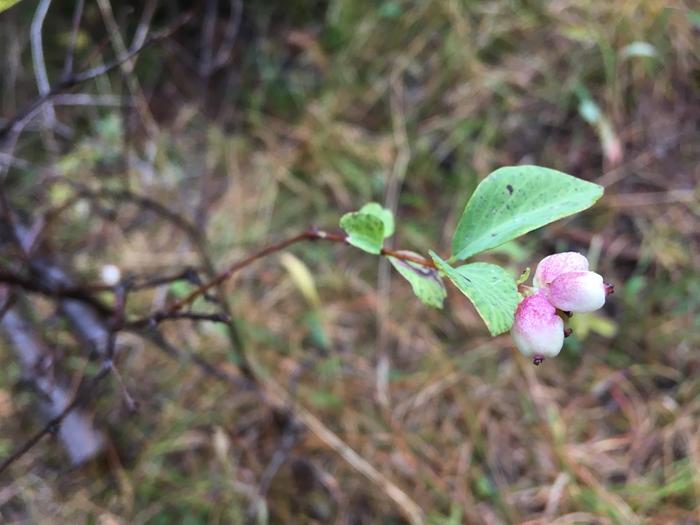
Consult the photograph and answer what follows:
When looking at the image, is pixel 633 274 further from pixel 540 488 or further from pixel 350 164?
→ pixel 350 164

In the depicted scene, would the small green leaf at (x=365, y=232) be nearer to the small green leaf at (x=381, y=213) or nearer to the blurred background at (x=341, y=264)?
the small green leaf at (x=381, y=213)

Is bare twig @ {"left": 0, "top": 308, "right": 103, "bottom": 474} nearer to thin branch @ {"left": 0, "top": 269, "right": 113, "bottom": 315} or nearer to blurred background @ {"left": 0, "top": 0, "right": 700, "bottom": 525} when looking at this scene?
blurred background @ {"left": 0, "top": 0, "right": 700, "bottom": 525}

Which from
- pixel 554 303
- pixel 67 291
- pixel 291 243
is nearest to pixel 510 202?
pixel 554 303

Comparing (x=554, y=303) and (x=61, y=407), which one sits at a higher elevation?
(x=554, y=303)

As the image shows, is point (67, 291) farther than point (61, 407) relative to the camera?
No

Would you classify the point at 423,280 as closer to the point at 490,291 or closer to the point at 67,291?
the point at 490,291

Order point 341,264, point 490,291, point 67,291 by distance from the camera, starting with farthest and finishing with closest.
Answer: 1. point 341,264
2. point 67,291
3. point 490,291
